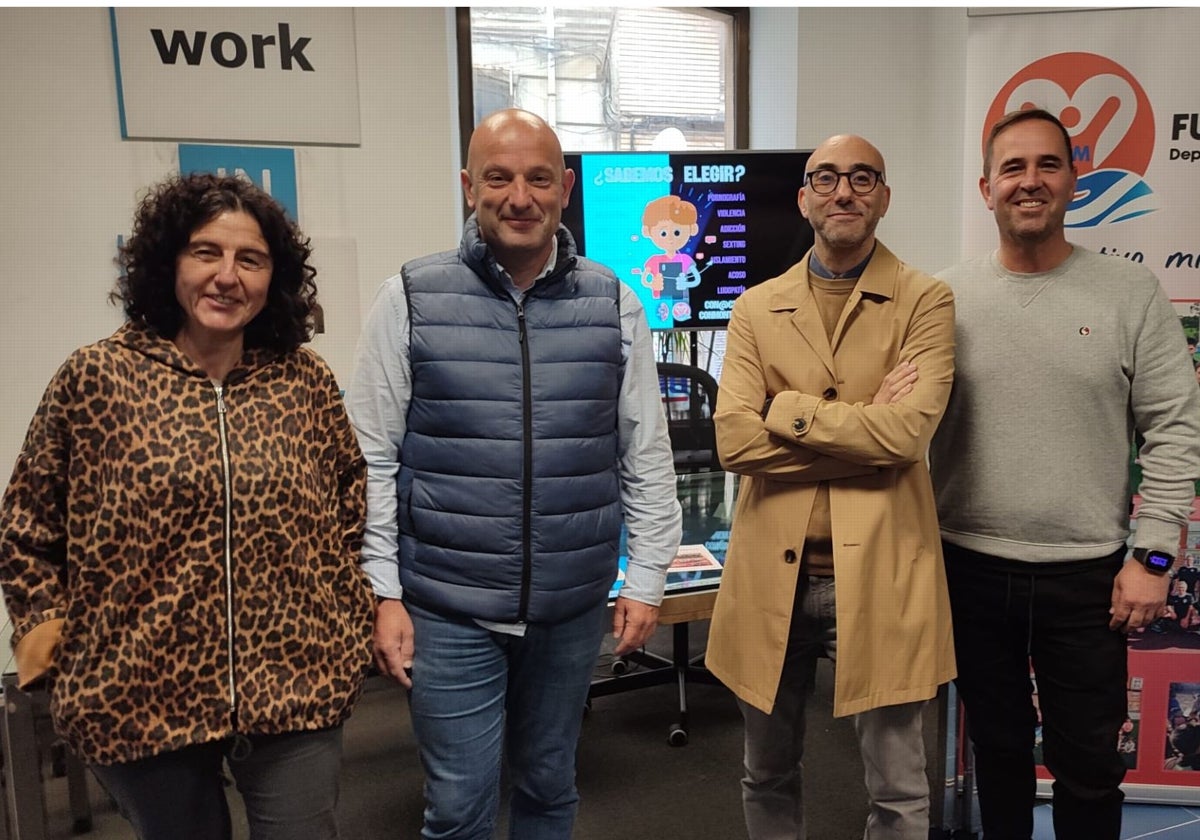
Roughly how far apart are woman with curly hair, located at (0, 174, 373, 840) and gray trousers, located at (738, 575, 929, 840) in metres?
0.83

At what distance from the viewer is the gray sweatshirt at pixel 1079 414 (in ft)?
5.39

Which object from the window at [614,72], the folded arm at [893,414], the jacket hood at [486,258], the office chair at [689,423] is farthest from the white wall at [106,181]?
the folded arm at [893,414]

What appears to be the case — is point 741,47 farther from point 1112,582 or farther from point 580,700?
point 580,700

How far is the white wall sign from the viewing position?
2.87m

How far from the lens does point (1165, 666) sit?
237cm

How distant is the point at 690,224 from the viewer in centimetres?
343

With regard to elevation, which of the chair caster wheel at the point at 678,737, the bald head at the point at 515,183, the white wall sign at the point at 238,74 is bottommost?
the chair caster wheel at the point at 678,737

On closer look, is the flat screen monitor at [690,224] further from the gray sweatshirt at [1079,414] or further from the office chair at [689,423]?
the gray sweatshirt at [1079,414]

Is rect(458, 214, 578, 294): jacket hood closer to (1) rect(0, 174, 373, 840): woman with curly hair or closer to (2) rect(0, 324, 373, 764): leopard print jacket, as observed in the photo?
(1) rect(0, 174, 373, 840): woman with curly hair

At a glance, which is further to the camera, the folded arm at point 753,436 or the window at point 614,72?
the window at point 614,72

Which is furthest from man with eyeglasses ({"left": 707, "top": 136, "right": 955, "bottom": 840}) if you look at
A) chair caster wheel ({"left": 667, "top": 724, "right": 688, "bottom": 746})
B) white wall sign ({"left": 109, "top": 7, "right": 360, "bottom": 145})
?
white wall sign ({"left": 109, "top": 7, "right": 360, "bottom": 145})

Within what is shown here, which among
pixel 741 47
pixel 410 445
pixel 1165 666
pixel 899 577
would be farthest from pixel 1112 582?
pixel 741 47

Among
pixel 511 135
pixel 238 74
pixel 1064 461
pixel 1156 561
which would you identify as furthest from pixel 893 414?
pixel 238 74

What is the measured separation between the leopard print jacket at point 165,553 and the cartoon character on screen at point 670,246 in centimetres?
233
